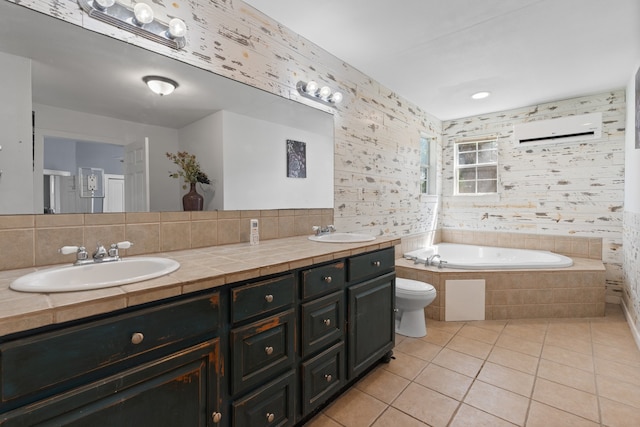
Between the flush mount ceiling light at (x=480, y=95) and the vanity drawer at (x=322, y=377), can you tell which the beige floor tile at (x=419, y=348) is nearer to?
the vanity drawer at (x=322, y=377)

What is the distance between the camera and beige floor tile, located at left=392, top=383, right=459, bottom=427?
5.32 ft

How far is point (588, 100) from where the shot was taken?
3.50 meters

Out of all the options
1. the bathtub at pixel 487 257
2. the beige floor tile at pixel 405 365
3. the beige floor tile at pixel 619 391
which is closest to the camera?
the beige floor tile at pixel 619 391

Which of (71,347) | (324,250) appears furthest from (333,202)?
(71,347)

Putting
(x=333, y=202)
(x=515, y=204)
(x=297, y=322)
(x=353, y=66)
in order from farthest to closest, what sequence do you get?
(x=515, y=204) < (x=353, y=66) < (x=333, y=202) < (x=297, y=322)

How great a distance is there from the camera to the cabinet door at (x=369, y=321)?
5.78 ft

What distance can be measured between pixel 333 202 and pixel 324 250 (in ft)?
3.30

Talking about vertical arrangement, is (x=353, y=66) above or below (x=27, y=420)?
above

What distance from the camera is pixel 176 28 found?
1529 millimetres

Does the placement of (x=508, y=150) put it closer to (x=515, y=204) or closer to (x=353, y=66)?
(x=515, y=204)

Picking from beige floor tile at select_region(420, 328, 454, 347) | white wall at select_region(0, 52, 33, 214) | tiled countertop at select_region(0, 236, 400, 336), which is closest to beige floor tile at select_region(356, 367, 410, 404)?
beige floor tile at select_region(420, 328, 454, 347)

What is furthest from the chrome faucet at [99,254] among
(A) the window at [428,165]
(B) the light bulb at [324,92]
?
(A) the window at [428,165]

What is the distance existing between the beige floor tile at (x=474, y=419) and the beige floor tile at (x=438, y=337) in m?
0.81

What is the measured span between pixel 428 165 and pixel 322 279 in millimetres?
3457
